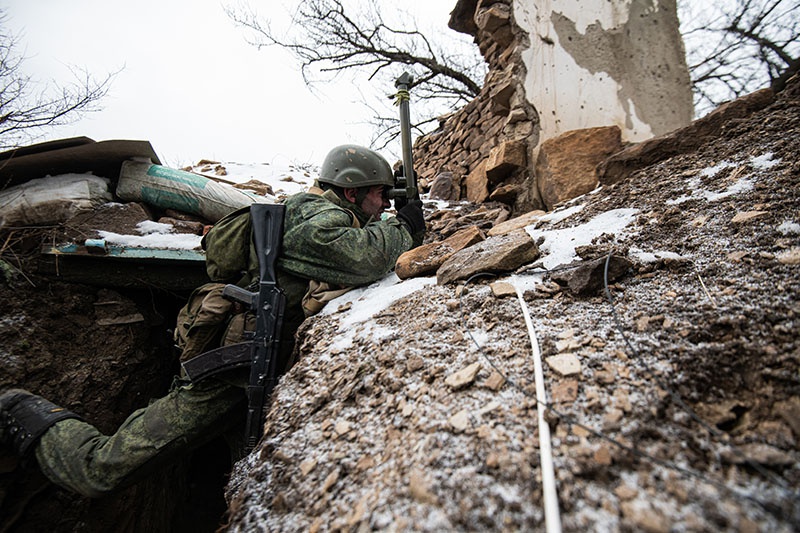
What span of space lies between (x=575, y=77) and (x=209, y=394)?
340cm

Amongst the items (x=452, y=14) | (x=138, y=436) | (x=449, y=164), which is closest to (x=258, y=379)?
(x=138, y=436)

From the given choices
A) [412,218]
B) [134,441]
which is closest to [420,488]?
[134,441]

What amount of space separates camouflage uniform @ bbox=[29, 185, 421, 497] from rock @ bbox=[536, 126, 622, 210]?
1.27 m

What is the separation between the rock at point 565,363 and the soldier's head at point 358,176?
170cm

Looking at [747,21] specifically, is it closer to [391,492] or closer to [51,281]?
[391,492]

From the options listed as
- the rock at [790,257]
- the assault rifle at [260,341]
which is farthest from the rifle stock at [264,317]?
the rock at [790,257]

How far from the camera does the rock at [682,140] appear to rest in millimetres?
1901

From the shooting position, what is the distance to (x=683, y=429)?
0.64 m

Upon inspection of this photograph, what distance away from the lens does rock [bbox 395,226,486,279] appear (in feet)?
5.76

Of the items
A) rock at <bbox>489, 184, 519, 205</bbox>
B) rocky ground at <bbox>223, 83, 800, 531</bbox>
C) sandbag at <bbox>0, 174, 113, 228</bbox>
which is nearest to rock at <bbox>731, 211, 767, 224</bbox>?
rocky ground at <bbox>223, 83, 800, 531</bbox>

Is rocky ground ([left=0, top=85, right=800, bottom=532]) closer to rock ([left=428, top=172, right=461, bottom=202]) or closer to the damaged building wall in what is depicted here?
the damaged building wall

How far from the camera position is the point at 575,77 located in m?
2.90

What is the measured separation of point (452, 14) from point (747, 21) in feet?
15.9

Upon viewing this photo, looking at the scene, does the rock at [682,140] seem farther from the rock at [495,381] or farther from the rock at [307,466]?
the rock at [307,466]
